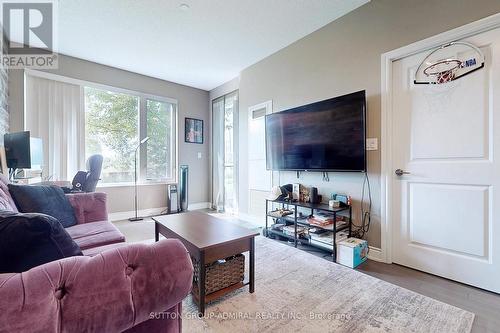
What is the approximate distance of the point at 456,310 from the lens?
5.08 ft

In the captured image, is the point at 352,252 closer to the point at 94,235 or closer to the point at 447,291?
the point at 447,291

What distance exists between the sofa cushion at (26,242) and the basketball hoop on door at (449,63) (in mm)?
2794

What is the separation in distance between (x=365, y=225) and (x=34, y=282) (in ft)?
8.55

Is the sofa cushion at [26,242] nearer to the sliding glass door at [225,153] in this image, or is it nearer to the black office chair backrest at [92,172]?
the black office chair backrest at [92,172]

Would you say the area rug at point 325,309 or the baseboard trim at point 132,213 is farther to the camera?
the baseboard trim at point 132,213

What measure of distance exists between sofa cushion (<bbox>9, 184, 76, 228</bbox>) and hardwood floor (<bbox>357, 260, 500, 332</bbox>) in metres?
2.68

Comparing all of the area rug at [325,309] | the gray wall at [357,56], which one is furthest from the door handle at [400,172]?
the area rug at [325,309]

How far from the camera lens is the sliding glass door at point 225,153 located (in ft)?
14.9

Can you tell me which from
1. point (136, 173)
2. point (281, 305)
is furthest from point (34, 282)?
point (136, 173)

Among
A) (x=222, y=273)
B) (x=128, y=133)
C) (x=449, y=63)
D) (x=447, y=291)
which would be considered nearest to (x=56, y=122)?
(x=128, y=133)

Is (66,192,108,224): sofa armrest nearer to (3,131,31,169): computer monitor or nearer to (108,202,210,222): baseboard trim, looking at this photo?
(3,131,31,169): computer monitor

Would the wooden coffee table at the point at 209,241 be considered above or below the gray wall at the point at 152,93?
below

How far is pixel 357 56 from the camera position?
98.6 inches

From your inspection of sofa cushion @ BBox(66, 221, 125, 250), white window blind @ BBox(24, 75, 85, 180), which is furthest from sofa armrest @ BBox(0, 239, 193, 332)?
white window blind @ BBox(24, 75, 85, 180)
